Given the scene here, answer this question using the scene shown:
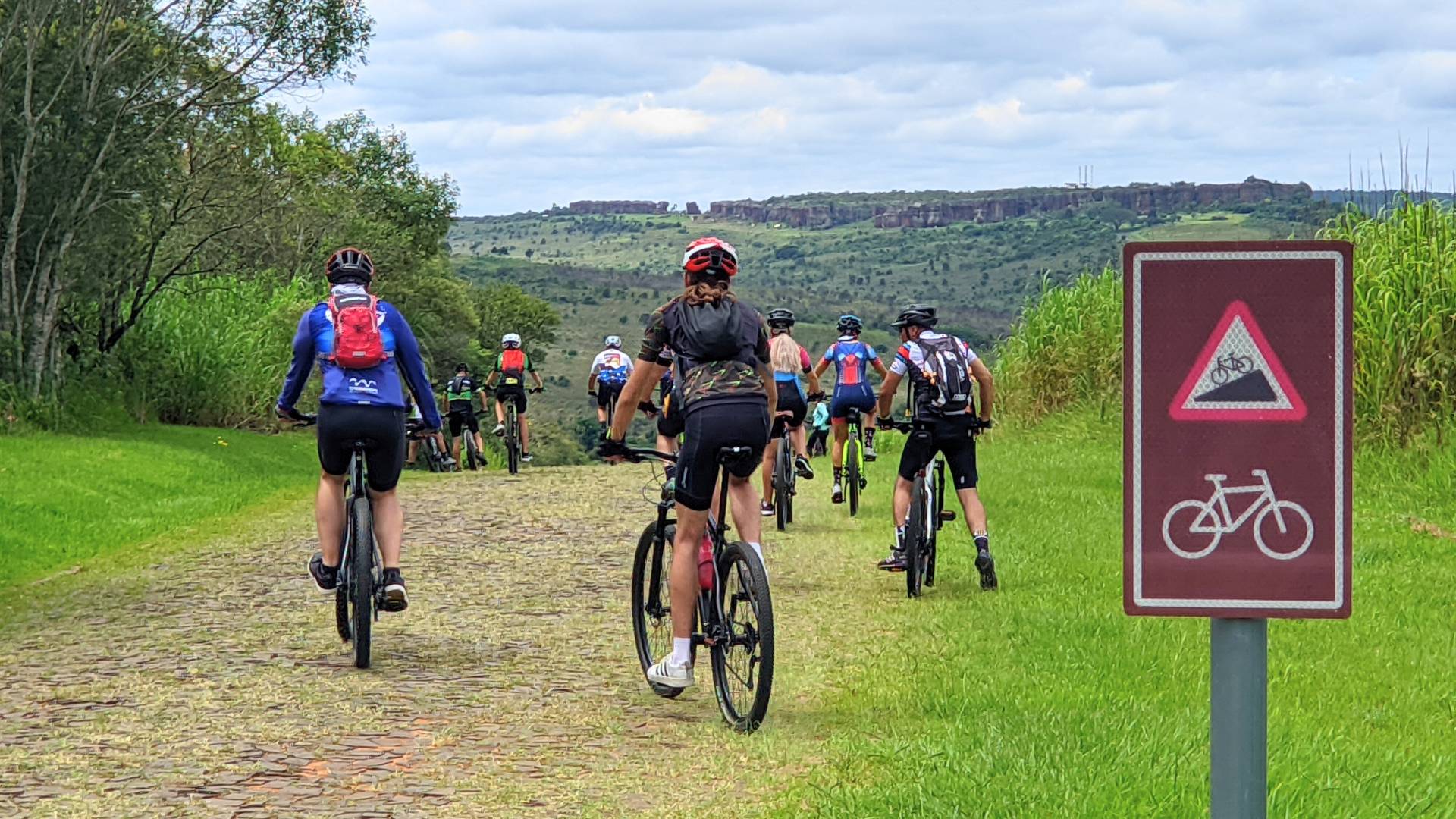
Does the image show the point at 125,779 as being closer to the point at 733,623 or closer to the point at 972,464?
the point at 733,623

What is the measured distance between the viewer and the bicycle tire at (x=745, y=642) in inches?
291

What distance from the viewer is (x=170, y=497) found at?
66.1 feet

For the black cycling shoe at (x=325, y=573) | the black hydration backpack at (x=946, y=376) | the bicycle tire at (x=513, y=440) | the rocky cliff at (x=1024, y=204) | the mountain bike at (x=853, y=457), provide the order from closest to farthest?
the black cycling shoe at (x=325, y=573) < the black hydration backpack at (x=946, y=376) < the mountain bike at (x=853, y=457) < the bicycle tire at (x=513, y=440) < the rocky cliff at (x=1024, y=204)

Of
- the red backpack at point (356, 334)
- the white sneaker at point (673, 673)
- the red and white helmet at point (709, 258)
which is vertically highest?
the red and white helmet at point (709, 258)

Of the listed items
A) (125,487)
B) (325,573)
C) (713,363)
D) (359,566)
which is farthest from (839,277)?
(713,363)

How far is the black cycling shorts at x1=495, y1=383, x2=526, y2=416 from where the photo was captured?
1010 inches

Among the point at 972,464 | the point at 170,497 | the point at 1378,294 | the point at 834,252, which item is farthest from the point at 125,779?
the point at 834,252

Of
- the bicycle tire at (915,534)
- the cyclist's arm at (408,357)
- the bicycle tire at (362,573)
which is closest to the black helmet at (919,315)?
the bicycle tire at (915,534)

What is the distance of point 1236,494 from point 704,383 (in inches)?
185

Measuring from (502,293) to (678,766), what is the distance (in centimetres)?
9160

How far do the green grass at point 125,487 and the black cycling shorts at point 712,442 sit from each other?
306 inches

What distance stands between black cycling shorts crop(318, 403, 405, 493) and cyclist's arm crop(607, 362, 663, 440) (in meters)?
1.70

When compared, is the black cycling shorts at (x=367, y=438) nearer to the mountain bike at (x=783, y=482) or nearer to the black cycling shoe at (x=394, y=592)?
the black cycling shoe at (x=394, y=592)

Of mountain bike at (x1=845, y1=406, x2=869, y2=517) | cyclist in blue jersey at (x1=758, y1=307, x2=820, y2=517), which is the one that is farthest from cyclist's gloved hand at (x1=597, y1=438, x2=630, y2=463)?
mountain bike at (x1=845, y1=406, x2=869, y2=517)
